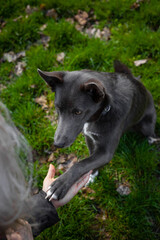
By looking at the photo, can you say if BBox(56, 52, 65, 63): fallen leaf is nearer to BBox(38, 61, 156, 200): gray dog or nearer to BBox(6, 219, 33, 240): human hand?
BBox(38, 61, 156, 200): gray dog

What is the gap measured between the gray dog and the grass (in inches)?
25.8

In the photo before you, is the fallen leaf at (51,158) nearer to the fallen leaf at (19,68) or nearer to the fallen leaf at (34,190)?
the fallen leaf at (34,190)

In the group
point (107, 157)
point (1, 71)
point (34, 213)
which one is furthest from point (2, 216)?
point (1, 71)

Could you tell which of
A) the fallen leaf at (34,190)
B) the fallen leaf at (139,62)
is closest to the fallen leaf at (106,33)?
the fallen leaf at (139,62)

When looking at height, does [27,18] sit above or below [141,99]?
above

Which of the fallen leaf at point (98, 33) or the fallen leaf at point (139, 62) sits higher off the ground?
the fallen leaf at point (98, 33)

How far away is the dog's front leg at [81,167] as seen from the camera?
7.70ft

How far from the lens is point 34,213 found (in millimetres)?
2273

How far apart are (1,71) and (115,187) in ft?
9.98

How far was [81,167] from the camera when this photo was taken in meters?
2.45

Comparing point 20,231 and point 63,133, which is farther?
point 63,133

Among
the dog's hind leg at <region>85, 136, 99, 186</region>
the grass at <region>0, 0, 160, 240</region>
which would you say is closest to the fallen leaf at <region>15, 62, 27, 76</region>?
the grass at <region>0, 0, 160, 240</region>

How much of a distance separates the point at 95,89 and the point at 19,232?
1406 millimetres

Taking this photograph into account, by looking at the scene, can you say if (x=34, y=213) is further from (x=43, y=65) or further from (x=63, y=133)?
(x=43, y=65)
